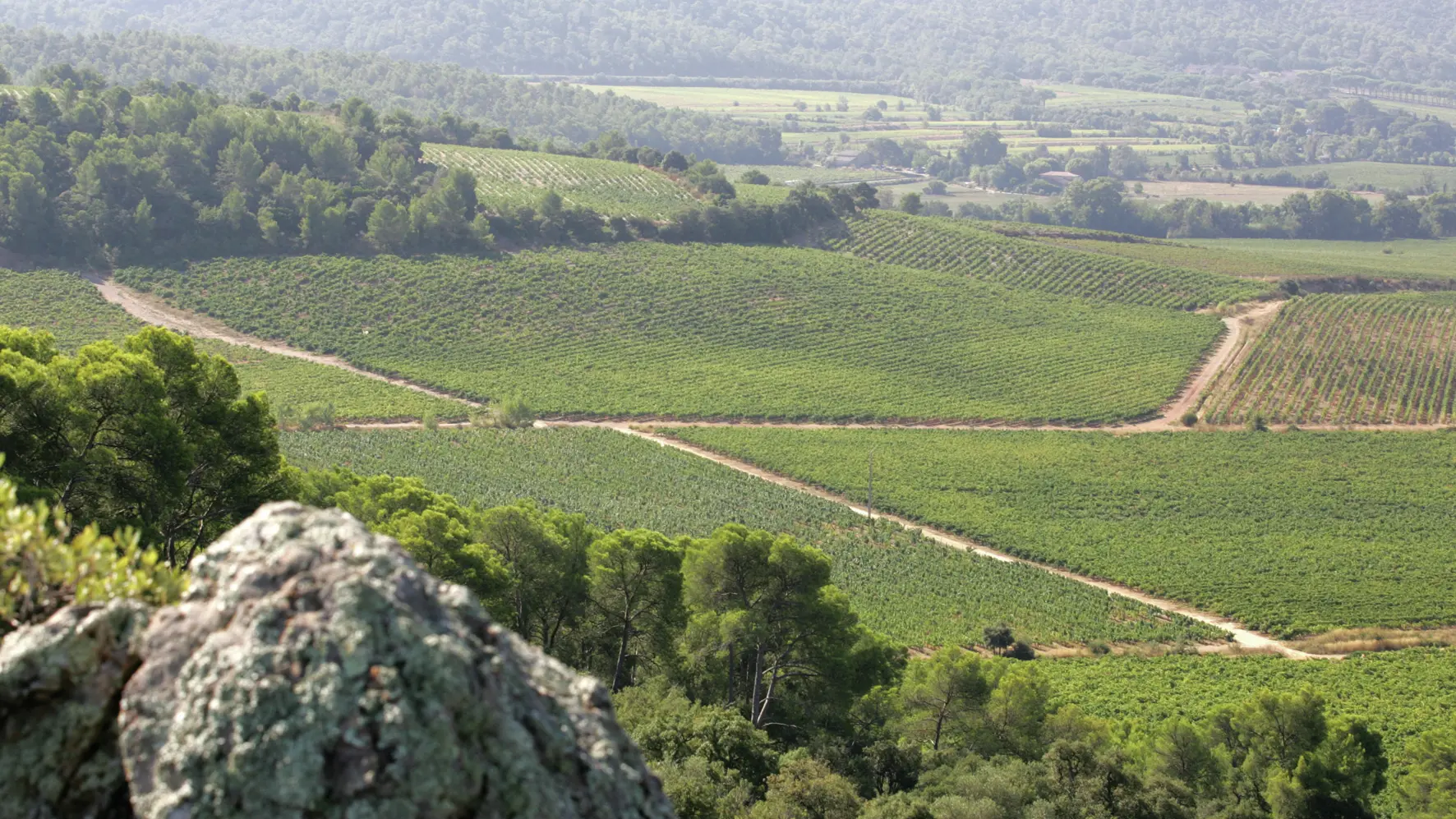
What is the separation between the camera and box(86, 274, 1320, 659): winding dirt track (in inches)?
2162

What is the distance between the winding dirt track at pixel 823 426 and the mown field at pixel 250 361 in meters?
1.80

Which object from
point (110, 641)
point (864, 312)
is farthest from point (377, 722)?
point (864, 312)

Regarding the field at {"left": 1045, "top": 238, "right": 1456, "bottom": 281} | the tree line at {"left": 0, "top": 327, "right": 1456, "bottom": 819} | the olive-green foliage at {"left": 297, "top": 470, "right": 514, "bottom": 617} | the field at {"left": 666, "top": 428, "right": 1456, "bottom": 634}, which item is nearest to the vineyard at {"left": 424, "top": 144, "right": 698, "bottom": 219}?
the field at {"left": 1045, "top": 238, "right": 1456, "bottom": 281}

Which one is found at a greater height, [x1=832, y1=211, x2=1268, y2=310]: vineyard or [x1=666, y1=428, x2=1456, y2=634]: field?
[x1=832, y1=211, x2=1268, y2=310]: vineyard

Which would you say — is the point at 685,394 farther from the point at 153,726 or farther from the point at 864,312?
the point at 153,726

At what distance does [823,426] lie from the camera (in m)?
81.6

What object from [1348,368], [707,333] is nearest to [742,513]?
[707,333]

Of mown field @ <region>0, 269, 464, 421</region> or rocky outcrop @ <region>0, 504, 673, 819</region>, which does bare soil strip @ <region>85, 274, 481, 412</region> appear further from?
rocky outcrop @ <region>0, 504, 673, 819</region>

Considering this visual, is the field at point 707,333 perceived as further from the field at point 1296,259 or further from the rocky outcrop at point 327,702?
the rocky outcrop at point 327,702

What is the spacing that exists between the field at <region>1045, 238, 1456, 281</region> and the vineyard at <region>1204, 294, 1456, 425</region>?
11.6 meters

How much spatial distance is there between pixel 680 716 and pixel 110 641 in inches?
715

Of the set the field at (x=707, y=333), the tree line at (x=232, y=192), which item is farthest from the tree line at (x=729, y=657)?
the tree line at (x=232, y=192)

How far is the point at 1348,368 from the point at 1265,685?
63.4 meters

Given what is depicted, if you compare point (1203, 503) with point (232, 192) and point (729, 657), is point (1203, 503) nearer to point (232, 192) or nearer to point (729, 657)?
point (729, 657)
